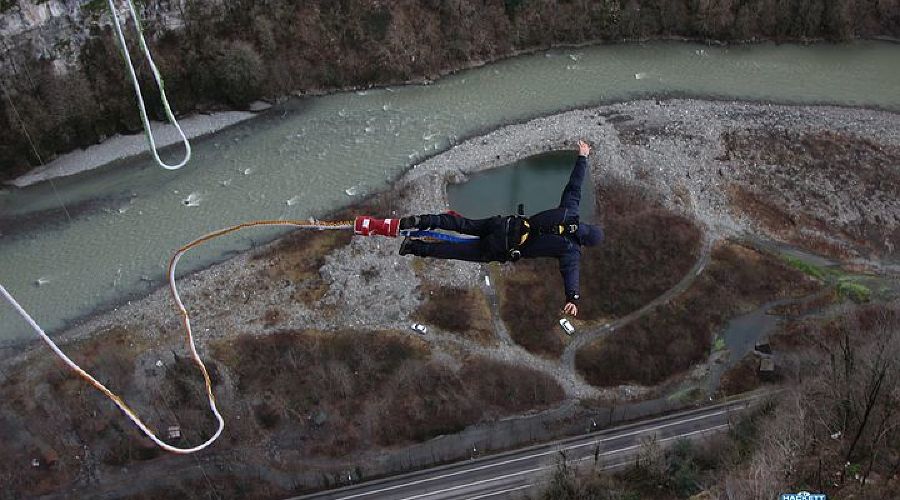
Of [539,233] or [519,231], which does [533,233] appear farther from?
[519,231]

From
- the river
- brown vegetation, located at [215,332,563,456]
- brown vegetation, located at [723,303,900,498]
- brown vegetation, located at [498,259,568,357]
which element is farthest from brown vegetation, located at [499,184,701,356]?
the river

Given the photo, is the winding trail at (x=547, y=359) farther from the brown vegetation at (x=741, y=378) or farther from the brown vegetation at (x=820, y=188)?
the brown vegetation at (x=820, y=188)

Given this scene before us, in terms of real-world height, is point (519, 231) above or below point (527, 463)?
above

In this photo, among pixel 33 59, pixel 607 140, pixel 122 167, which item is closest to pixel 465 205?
pixel 607 140

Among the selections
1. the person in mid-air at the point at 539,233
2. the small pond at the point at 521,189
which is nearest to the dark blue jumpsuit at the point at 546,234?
the person in mid-air at the point at 539,233

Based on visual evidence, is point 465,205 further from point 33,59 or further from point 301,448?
point 33,59

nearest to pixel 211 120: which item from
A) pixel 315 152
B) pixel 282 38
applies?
pixel 282 38
